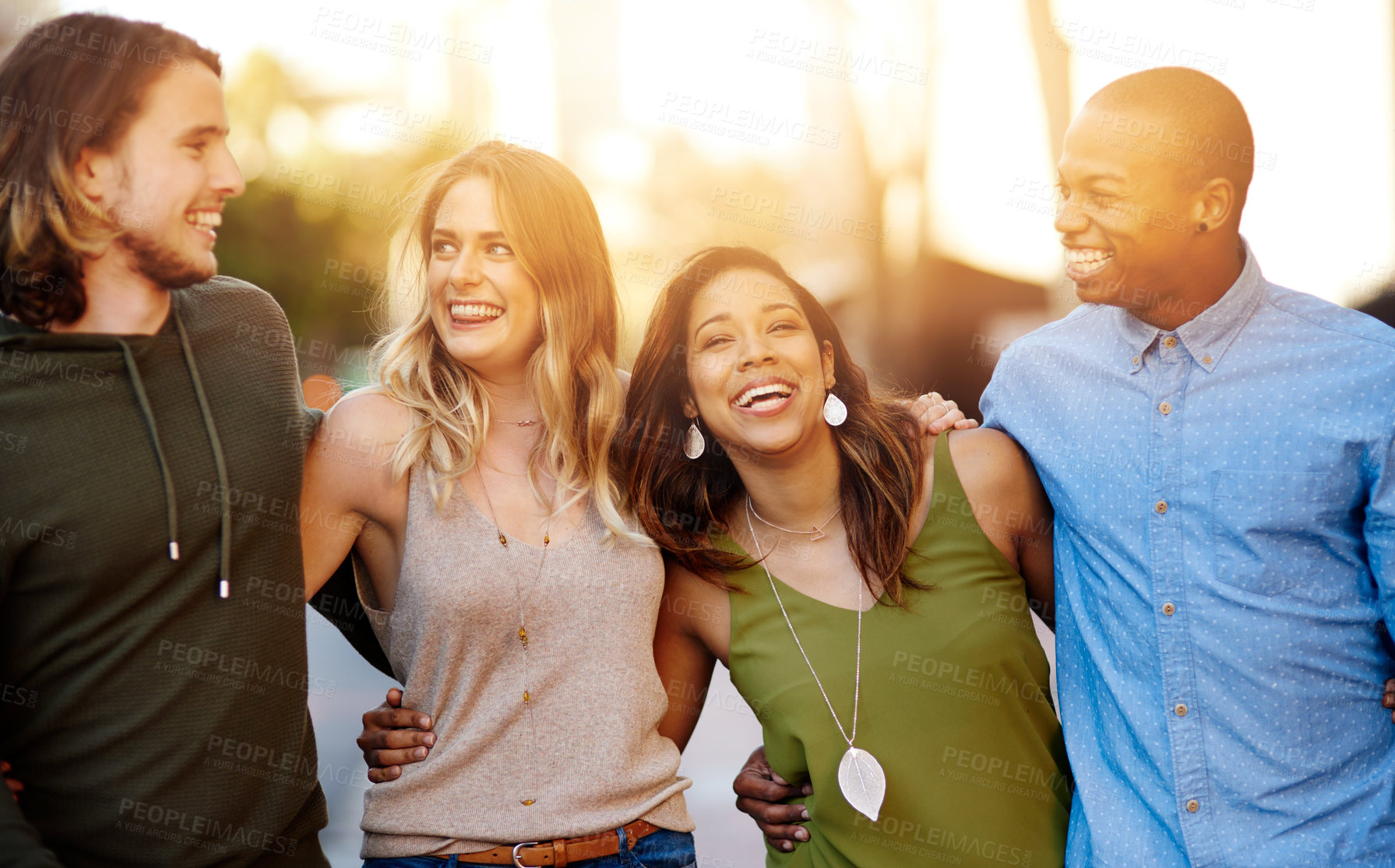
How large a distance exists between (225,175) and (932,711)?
6.05 ft

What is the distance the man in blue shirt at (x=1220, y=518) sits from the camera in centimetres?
217

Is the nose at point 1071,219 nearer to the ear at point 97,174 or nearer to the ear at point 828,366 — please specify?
the ear at point 828,366

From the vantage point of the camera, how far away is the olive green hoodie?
192cm

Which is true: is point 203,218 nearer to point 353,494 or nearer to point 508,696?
point 353,494

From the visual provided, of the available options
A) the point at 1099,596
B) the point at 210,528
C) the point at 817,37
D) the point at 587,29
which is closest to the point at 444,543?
the point at 210,528

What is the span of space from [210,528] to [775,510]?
1.31 m

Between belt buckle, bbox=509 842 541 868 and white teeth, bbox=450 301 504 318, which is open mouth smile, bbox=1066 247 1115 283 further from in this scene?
belt buckle, bbox=509 842 541 868

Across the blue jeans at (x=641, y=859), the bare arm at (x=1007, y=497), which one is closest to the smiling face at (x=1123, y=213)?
the bare arm at (x=1007, y=497)

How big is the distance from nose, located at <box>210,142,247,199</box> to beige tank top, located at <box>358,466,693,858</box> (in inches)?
27.9

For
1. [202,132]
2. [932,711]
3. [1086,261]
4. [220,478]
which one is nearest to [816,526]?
[932,711]

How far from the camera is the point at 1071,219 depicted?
2326 millimetres

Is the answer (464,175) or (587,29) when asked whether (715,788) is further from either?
(587,29)

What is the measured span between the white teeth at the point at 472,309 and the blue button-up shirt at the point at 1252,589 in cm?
141

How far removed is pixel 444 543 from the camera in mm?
2438
